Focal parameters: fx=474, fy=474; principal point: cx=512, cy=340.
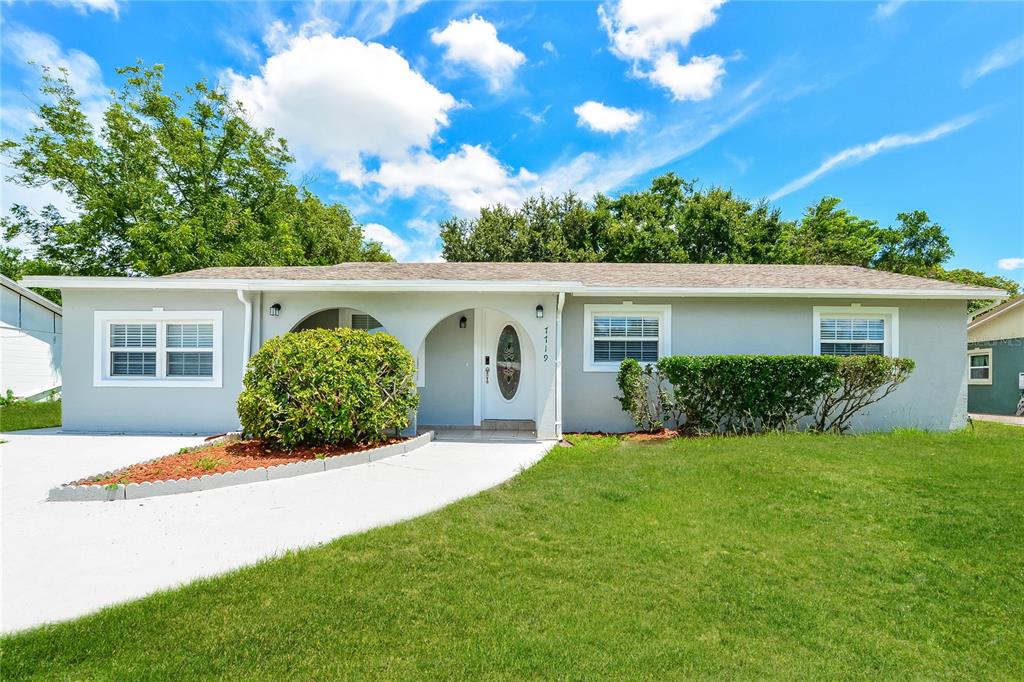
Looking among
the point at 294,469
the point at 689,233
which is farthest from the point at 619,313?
the point at 689,233

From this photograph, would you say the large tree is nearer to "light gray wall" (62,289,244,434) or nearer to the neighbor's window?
"light gray wall" (62,289,244,434)

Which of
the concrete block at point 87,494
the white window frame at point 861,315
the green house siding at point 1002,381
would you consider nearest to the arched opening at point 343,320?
the concrete block at point 87,494

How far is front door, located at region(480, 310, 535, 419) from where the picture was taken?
10062 mm

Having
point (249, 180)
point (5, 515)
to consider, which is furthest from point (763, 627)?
point (249, 180)

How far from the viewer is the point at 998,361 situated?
13.4 metres

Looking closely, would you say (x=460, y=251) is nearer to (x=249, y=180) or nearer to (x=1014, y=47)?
(x=249, y=180)

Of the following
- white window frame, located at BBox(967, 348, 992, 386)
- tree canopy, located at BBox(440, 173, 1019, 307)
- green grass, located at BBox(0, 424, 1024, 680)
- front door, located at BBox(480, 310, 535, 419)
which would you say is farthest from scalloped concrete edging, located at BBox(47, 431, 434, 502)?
tree canopy, located at BBox(440, 173, 1019, 307)

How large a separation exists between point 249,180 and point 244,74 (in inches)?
249

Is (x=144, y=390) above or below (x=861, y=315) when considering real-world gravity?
below

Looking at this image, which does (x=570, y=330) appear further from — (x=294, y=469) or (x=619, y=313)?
(x=294, y=469)

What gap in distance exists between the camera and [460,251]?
26.1 metres

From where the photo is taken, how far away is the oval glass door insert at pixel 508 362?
10039 mm

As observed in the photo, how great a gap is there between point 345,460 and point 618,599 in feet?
15.5

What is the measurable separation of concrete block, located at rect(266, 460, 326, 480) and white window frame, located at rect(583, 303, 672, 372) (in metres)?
5.00
